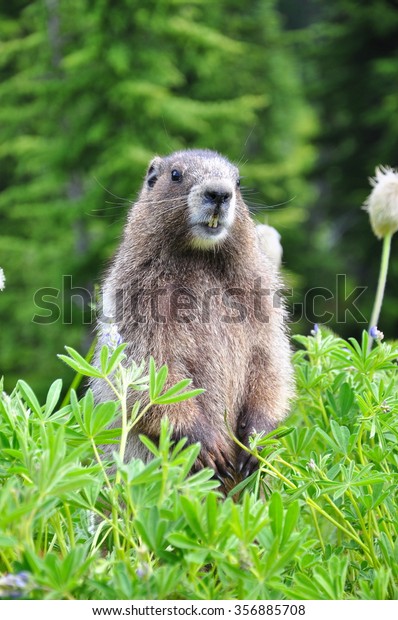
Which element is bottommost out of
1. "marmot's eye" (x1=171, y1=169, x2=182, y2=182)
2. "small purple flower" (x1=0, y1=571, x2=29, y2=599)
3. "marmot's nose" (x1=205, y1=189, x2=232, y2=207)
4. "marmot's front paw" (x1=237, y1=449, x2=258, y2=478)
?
"marmot's front paw" (x1=237, y1=449, x2=258, y2=478)

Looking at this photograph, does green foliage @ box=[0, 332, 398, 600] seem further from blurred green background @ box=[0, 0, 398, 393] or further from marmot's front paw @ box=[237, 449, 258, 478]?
blurred green background @ box=[0, 0, 398, 393]

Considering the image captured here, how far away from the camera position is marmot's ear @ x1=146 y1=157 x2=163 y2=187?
409 centimetres

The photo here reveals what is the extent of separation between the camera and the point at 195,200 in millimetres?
3617

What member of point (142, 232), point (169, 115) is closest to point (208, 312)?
point (142, 232)

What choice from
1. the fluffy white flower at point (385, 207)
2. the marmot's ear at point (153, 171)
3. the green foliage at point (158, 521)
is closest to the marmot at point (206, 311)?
the marmot's ear at point (153, 171)

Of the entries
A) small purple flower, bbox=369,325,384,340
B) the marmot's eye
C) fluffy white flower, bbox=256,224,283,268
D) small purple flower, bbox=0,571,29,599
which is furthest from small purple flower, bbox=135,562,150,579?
fluffy white flower, bbox=256,224,283,268

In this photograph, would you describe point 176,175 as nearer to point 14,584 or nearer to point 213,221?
point 213,221

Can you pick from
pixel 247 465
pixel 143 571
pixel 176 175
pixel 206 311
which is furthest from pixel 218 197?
pixel 143 571

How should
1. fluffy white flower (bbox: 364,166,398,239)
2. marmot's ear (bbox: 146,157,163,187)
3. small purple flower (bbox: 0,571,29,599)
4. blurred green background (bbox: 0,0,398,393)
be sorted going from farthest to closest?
blurred green background (bbox: 0,0,398,393), marmot's ear (bbox: 146,157,163,187), fluffy white flower (bbox: 364,166,398,239), small purple flower (bbox: 0,571,29,599)

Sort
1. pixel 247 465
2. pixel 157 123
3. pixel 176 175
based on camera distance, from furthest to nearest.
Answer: pixel 157 123 → pixel 176 175 → pixel 247 465

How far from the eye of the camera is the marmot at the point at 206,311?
3.37m

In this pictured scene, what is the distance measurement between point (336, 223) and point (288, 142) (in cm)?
254

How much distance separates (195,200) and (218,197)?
5.0 inches

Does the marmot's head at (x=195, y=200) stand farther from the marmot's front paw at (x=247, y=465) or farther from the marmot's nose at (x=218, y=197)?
the marmot's front paw at (x=247, y=465)
